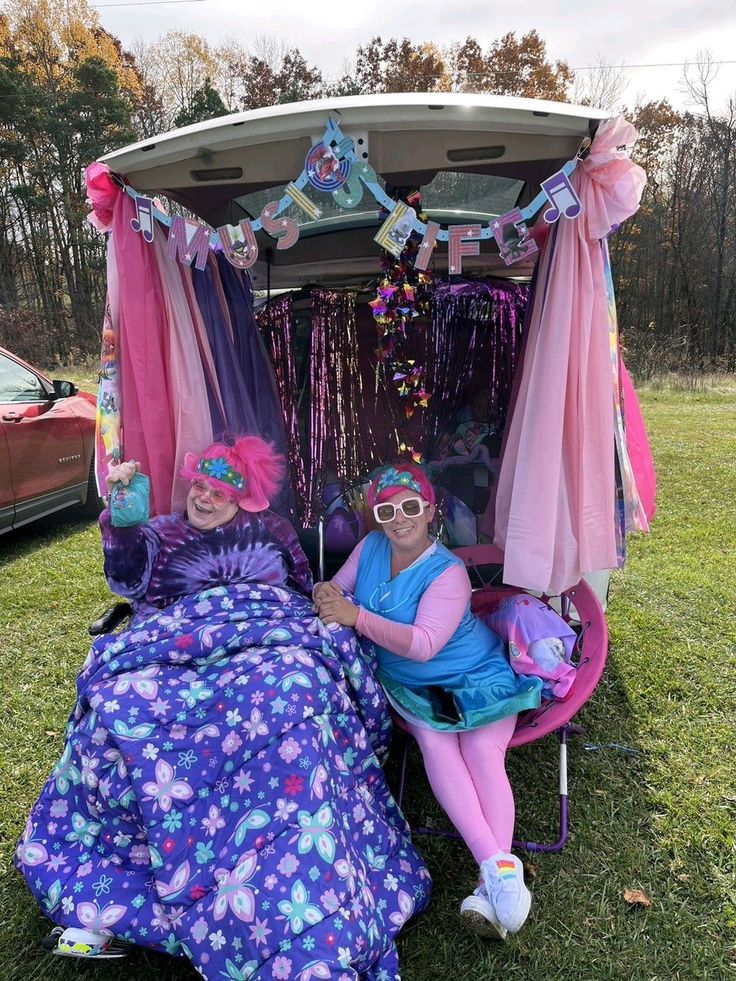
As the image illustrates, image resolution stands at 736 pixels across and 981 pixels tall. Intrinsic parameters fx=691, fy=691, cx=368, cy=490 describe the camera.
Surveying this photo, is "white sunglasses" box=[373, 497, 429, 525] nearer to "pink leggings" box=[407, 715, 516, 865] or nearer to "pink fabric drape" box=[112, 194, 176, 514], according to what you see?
"pink leggings" box=[407, 715, 516, 865]

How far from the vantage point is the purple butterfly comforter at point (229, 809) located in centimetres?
170

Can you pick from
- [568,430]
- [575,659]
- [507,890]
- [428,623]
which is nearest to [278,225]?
[568,430]

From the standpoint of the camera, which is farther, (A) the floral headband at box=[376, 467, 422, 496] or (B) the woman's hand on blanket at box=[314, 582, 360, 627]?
(A) the floral headband at box=[376, 467, 422, 496]

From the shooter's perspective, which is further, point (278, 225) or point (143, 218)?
point (143, 218)

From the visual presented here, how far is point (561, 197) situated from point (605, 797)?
Answer: 83.7 inches

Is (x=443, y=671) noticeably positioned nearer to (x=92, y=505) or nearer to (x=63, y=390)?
(x=63, y=390)

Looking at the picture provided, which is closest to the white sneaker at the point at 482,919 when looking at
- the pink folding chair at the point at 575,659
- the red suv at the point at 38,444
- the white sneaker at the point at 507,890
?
the white sneaker at the point at 507,890

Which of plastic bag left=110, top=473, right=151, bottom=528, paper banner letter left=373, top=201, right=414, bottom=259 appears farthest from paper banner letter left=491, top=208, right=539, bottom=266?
plastic bag left=110, top=473, right=151, bottom=528

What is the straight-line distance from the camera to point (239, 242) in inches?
99.3

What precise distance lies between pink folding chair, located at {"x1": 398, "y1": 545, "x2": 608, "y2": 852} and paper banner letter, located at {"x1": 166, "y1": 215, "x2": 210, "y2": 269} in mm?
1570

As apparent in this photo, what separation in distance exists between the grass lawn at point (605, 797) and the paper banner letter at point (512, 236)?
1983 millimetres

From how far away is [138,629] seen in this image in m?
2.28

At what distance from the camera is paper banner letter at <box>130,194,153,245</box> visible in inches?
101

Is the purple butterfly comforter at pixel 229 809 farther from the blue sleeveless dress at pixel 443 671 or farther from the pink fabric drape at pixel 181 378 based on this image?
the pink fabric drape at pixel 181 378
